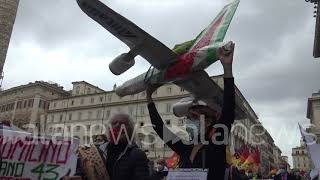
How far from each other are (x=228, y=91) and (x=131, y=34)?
1.93 m

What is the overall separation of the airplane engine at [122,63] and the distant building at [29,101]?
240 feet

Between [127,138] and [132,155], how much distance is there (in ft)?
0.53

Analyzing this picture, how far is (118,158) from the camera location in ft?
11.4

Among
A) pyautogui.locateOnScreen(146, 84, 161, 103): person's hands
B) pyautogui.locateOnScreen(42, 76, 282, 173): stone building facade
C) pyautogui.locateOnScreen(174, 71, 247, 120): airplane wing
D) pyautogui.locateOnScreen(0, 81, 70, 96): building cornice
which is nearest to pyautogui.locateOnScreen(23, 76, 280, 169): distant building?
pyautogui.locateOnScreen(42, 76, 282, 173): stone building facade

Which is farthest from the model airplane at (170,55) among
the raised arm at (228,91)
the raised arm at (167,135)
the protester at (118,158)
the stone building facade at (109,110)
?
the stone building facade at (109,110)

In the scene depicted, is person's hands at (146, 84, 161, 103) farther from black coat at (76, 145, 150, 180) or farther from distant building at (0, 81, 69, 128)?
distant building at (0, 81, 69, 128)

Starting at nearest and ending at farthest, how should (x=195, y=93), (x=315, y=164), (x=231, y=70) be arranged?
1. (x=231, y=70)
2. (x=195, y=93)
3. (x=315, y=164)

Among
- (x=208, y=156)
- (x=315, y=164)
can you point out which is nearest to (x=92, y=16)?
(x=208, y=156)

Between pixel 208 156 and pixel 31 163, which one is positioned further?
pixel 31 163

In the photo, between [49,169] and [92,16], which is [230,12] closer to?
[92,16]

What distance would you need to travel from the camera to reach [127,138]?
11.5 ft

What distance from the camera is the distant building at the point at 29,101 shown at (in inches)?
3019

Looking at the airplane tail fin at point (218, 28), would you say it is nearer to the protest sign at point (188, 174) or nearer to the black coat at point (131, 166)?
the black coat at point (131, 166)

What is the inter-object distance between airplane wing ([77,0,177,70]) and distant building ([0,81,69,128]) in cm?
7329
